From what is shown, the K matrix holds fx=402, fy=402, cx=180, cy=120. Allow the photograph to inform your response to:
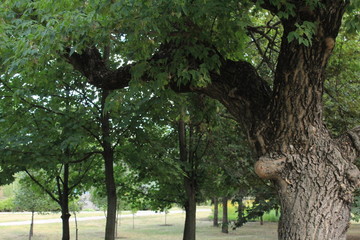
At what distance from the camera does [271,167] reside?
4355 millimetres

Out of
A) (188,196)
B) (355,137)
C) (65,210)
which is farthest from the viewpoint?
(188,196)

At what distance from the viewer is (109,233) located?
977 cm

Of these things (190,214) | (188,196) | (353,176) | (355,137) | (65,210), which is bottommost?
(190,214)

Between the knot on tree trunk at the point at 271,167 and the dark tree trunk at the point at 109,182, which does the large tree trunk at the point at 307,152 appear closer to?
the knot on tree trunk at the point at 271,167

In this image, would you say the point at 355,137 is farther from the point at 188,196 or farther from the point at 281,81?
the point at 188,196

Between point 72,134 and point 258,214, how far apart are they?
20.8 feet

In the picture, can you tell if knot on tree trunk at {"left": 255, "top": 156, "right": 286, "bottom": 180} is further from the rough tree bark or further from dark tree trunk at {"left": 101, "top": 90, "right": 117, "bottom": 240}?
dark tree trunk at {"left": 101, "top": 90, "right": 117, "bottom": 240}

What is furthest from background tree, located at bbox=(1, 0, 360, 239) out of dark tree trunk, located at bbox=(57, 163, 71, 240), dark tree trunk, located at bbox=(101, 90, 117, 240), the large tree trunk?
dark tree trunk, located at bbox=(57, 163, 71, 240)

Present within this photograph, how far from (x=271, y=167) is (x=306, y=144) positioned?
45 cm

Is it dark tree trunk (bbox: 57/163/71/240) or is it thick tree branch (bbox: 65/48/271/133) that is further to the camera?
dark tree trunk (bbox: 57/163/71/240)

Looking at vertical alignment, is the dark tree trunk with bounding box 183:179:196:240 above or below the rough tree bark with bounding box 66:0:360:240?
below

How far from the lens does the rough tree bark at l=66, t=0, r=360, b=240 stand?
4195mm

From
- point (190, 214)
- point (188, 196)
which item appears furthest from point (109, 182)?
point (190, 214)

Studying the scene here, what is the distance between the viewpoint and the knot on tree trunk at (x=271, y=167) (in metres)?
4.35
